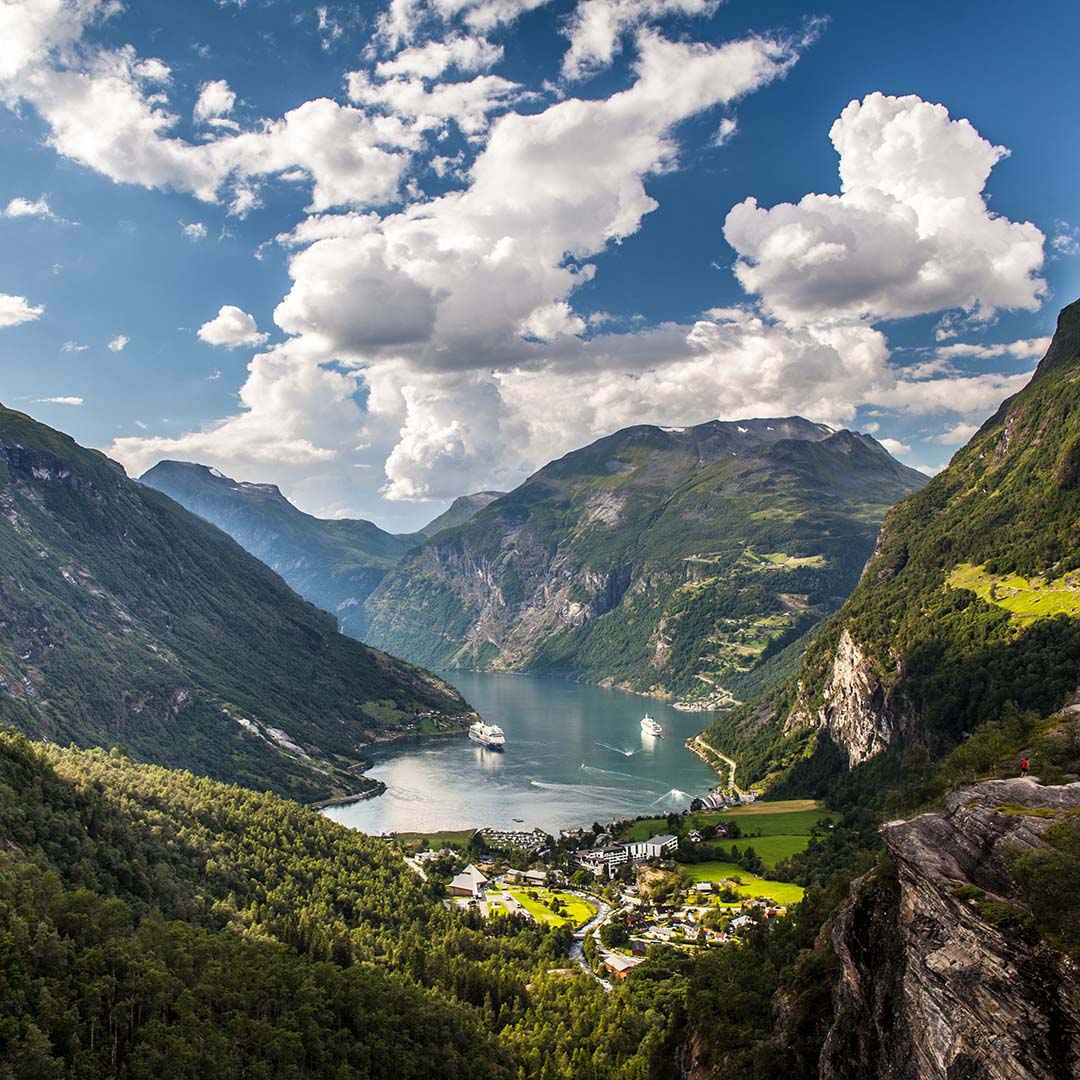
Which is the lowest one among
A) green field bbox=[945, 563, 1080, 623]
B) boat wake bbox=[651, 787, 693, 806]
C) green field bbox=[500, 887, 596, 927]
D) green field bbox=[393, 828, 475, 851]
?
green field bbox=[393, 828, 475, 851]

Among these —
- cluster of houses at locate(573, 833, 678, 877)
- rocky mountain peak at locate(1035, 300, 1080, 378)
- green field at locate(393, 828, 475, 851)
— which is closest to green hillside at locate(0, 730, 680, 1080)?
green field at locate(393, 828, 475, 851)

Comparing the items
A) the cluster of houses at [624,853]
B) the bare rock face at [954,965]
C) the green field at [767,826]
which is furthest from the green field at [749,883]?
the bare rock face at [954,965]

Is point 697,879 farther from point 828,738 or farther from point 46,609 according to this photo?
point 46,609

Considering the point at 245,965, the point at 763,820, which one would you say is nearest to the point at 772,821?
the point at 763,820

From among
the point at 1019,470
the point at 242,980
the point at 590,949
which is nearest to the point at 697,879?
the point at 590,949

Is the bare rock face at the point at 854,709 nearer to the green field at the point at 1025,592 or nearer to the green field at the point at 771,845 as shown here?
the green field at the point at 1025,592

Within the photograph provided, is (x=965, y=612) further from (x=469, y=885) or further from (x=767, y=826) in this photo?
(x=469, y=885)

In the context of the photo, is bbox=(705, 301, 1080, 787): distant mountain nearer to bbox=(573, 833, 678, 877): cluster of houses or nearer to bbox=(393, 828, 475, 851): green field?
bbox=(573, 833, 678, 877): cluster of houses
